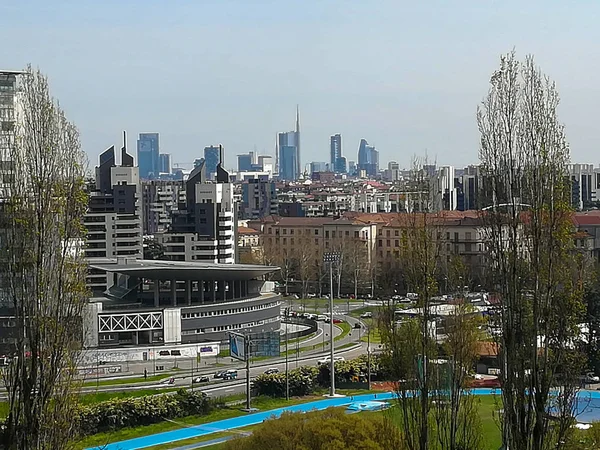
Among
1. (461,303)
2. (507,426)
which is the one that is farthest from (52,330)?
(461,303)

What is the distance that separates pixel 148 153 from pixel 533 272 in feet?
579

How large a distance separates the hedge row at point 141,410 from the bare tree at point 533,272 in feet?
37.7

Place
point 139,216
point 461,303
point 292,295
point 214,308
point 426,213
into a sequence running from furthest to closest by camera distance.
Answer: point 292,295
point 139,216
point 214,308
point 461,303
point 426,213

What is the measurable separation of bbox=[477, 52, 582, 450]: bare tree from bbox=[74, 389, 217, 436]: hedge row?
1150cm

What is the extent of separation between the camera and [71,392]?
967 cm

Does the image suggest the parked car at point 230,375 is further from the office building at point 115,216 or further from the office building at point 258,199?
the office building at point 258,199

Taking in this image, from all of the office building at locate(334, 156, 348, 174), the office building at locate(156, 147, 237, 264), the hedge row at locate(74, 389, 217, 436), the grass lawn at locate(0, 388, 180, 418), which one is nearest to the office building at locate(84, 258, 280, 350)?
the grass lawn at locate(0, 388, 180, 418)

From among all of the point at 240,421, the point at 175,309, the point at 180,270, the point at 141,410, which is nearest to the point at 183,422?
the point at 141,410

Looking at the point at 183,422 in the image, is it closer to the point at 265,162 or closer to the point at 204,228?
the point at 204,228

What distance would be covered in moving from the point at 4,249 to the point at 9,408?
1.49 meters

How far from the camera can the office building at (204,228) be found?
41.0 m

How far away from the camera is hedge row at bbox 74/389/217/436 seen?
19688mm

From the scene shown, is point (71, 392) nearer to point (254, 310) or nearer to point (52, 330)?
point (52, 330)

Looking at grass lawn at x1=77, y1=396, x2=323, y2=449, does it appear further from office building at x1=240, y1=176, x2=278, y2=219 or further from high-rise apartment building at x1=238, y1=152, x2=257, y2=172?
high-rise apartment building at x1=238, y1=152, x2=257, y2=172
